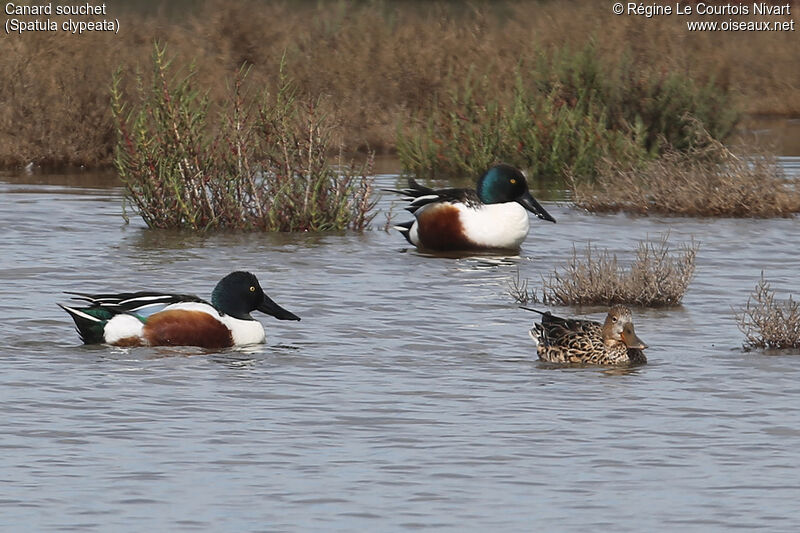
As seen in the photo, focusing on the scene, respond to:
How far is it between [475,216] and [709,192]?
161 inches

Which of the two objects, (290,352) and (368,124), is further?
(368,124)

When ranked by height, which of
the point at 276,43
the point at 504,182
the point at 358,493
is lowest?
the point at 358,493

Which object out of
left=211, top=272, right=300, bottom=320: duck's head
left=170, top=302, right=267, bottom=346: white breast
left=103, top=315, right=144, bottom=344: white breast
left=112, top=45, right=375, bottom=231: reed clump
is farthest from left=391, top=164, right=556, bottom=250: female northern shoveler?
left=103, top=315, right=144, bottom=344: white breast

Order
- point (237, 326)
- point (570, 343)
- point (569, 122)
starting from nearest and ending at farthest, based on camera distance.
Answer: point (570, 343) → point (237, 326) → point (569, 122)

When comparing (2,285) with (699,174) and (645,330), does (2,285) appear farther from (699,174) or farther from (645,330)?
(699,174)

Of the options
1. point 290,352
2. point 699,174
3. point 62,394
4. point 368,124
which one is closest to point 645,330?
point 290,352

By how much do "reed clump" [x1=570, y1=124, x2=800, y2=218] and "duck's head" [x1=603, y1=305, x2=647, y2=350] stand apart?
29.0 ft

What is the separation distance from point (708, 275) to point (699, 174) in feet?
16.8

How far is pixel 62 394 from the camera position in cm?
910

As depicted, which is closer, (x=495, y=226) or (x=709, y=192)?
(x=495, y=226)

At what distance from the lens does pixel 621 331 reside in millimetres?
10188

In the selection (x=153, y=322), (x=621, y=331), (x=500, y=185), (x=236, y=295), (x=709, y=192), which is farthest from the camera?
(x=709, y=192)

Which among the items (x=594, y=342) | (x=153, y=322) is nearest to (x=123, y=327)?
(x=153, y=322)

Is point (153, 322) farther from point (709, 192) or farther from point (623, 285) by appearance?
point (709, 192)
